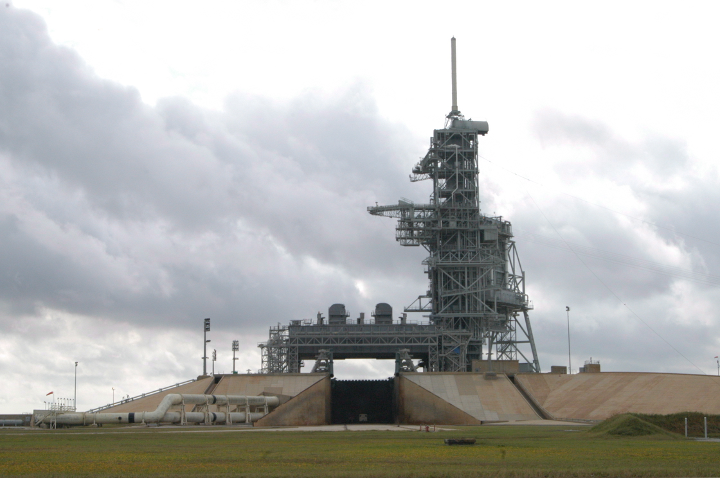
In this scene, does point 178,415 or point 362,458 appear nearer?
point 362,458

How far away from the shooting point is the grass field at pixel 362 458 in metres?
21.4

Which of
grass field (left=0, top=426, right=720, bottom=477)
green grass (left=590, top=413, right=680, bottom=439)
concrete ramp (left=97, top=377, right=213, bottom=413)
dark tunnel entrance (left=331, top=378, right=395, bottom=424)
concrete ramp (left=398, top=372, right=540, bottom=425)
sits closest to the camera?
grass field (left=0, top=426, right=720, bottom=477)

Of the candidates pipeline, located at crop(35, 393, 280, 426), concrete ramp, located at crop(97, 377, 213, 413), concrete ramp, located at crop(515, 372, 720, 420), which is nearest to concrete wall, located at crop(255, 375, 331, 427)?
pipeline, located at crop(35, 393, 280, 426)

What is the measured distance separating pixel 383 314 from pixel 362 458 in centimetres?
6481

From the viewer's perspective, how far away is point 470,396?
71188 millimetres

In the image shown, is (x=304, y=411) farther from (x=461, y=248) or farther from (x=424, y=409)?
(x=461, y=248)

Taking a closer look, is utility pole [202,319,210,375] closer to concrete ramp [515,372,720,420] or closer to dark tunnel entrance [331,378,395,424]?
dark tunnel entrance [331,378,395,424]

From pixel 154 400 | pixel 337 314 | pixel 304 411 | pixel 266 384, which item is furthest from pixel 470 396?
pixel 154 400

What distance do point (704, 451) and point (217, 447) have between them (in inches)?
752

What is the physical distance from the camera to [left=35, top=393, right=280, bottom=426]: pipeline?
2282 inches

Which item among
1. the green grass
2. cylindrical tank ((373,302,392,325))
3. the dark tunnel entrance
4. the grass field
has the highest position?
cylindrical tank ((373,302,392,325))

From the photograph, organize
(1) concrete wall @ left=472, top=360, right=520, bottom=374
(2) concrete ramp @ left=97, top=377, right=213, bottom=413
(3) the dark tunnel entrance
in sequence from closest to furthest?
(2) concrete ramp @ left=97, top=377, right=213, bottom=413 → (1) concrete wall @ left=472, top=360, right=520, bottom=374 → (3) the dark tunnel entrance

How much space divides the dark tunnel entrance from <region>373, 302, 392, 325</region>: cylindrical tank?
9.56 metres

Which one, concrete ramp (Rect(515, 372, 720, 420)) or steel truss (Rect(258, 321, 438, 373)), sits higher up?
steel truss (Rect(258, 321, 438, 373))
